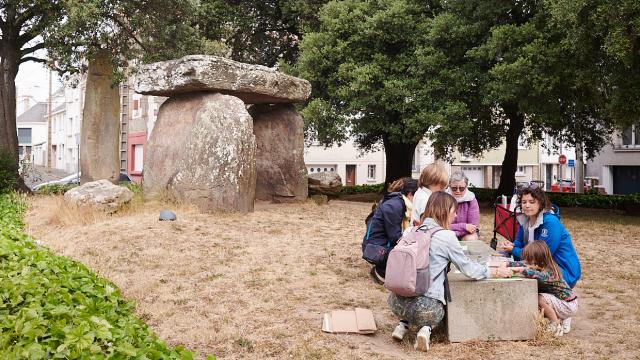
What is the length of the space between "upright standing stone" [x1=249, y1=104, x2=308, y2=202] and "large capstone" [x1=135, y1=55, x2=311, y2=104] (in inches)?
37.0

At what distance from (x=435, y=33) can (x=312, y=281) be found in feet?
33.7

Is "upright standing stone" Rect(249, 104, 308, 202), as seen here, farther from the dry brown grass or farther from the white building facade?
the white building facade

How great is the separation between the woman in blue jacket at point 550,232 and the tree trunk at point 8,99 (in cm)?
1530

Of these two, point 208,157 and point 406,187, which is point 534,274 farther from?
point 208,157

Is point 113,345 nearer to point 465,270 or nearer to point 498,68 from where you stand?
point 465,270

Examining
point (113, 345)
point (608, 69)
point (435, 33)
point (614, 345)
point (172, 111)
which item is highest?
point (435, 33)

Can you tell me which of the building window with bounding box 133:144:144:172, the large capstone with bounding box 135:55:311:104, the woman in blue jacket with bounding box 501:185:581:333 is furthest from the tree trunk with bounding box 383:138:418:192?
the building window with bounding box 133:144:144:172

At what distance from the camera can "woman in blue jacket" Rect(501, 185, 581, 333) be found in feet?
18.7

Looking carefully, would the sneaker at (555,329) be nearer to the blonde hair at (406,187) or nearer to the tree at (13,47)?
the blonde hair at (406,187)

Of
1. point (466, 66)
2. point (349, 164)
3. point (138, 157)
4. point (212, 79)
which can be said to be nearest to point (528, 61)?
point (466, 66)

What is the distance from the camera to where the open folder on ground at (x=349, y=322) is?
563 centimetres

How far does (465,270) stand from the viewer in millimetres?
5266

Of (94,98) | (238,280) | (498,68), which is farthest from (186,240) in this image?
(94,98)

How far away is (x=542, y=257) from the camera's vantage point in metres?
5.54
